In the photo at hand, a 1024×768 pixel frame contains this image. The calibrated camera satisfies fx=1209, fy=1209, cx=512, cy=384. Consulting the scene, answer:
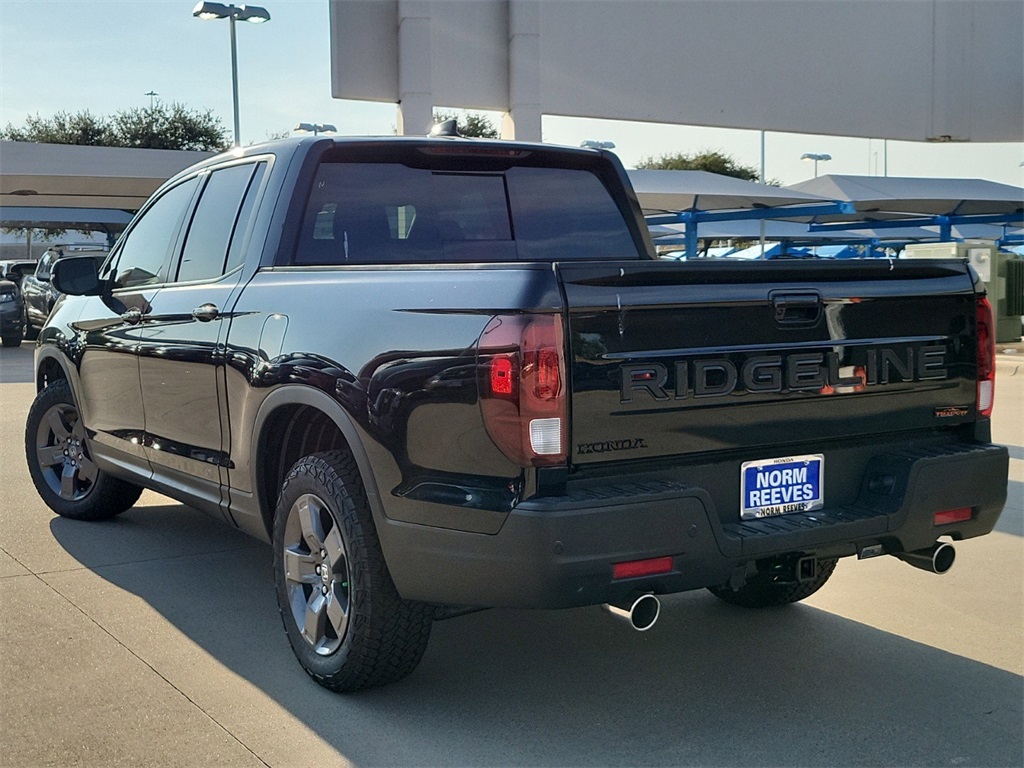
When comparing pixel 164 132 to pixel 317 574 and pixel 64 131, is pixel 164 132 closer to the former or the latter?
pixel 64 131

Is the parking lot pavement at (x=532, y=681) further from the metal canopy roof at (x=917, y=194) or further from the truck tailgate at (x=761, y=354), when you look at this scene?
the metal canopy roof at (x=917, y=194)

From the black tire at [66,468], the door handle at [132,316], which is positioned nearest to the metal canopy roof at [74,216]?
the black tire at [66,468]

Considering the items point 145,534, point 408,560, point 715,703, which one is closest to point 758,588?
point 715,703

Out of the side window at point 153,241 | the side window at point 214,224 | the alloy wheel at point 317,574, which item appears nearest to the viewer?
the alloy wheel at point 317,574

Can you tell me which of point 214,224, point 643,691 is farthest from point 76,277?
point 643,691

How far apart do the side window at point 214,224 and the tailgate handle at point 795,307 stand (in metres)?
2.28

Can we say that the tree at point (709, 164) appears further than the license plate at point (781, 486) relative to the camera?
Yes

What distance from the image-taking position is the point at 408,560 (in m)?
3.57

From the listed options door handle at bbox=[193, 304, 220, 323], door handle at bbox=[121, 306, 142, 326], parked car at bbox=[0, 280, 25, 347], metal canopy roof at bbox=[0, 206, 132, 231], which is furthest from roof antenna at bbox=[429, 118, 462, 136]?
metal canopy roof at bbox=[0, 206, 132, 231]

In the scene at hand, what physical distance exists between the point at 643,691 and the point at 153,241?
130 inches

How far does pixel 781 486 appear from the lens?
3.75 meters

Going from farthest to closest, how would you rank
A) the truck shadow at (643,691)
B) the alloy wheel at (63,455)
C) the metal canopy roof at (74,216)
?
the metal canopy roof at (74,216) < the alloy wheel at (63,455) < the truck shadow at (643,691)

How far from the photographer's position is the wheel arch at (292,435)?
149 inches

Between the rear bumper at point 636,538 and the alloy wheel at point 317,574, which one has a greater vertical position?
the rear bumper at point 636,538
